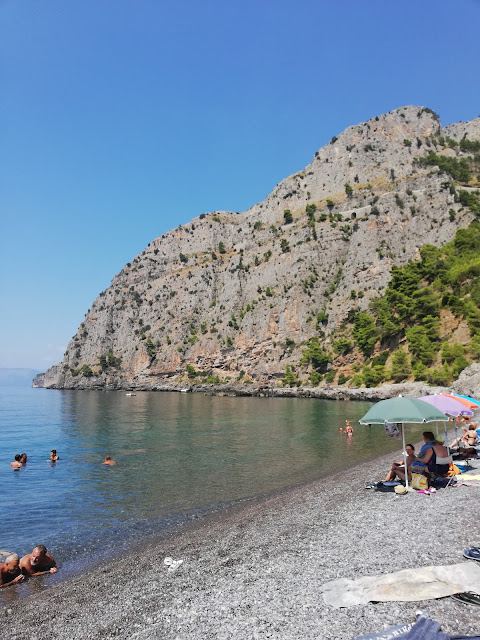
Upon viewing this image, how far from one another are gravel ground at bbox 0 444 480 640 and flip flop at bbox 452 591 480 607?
0.44ft

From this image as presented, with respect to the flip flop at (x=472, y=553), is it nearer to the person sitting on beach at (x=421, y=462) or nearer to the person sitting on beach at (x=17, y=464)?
the person sitting on beach at (x=421, y=462)

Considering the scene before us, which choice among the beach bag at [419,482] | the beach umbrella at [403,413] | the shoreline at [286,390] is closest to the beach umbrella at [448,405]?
the beach umbrella at [403,413]

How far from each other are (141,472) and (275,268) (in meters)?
101

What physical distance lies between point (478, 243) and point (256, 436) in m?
60.9

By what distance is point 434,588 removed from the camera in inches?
230

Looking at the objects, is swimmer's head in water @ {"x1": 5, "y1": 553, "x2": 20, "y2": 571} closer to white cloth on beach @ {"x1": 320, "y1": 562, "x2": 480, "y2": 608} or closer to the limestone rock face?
white cloth on beach @ {"x1": 320, "y1": 562, "x2": 480, "y2": 608}

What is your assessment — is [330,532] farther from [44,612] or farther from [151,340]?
[151,340]

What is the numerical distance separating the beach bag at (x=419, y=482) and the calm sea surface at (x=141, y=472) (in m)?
6.50

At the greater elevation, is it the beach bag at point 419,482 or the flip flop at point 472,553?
the flip flop at point 472,553

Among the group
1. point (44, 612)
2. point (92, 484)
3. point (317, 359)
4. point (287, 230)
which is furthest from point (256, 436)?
point (287, 230)

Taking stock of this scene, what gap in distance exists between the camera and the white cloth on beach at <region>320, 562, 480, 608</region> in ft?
19.0

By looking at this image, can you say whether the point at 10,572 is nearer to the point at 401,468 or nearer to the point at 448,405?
the point at 401,468

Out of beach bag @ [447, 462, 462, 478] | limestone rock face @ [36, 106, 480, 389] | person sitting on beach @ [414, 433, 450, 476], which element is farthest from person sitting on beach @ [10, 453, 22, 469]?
limestone rock face @ [36, 106, 480, 389]

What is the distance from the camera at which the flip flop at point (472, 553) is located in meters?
6.94
